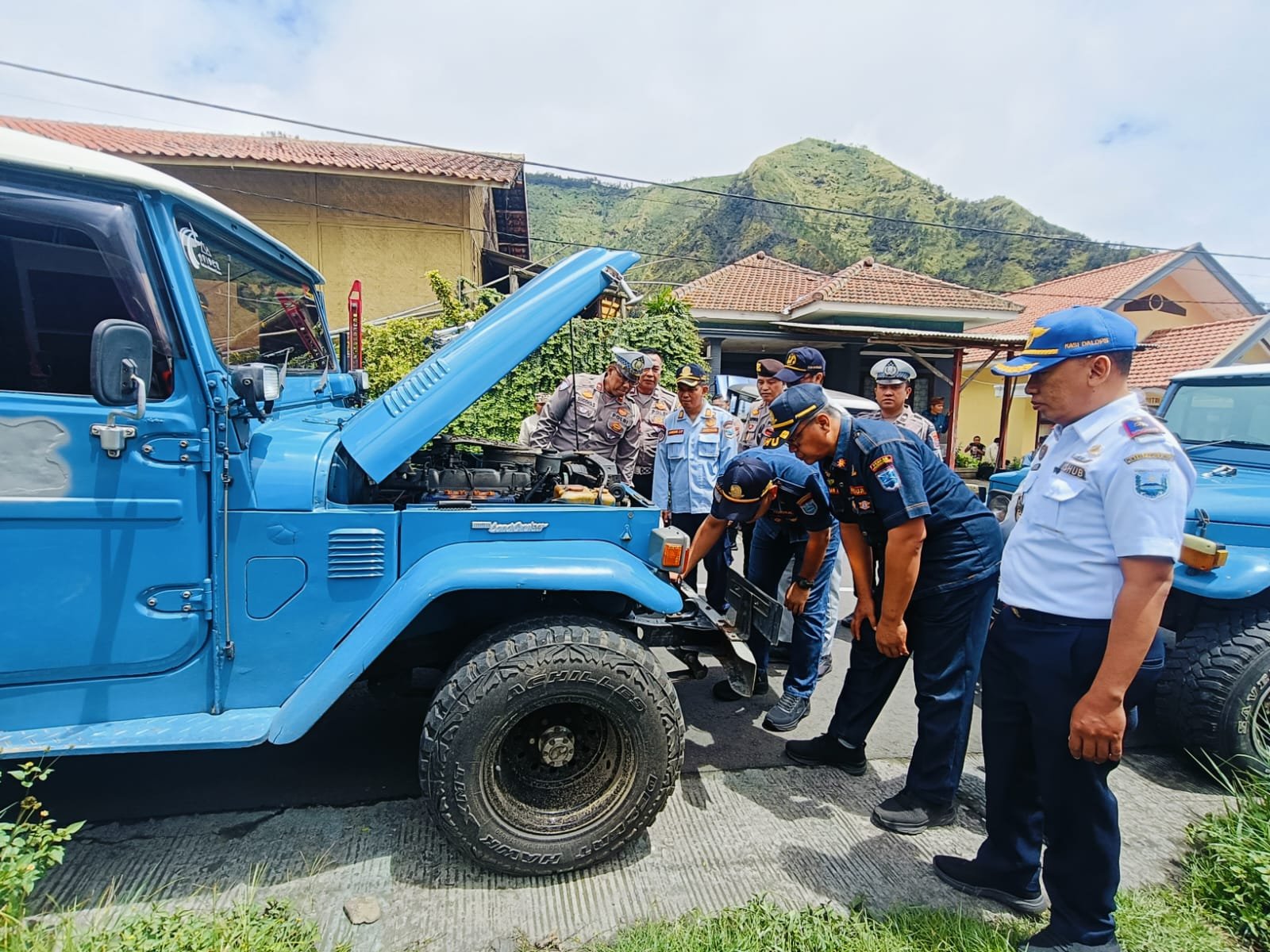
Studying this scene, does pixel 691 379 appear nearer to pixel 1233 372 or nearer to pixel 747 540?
pixel 747 540

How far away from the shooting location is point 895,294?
14.2 metres

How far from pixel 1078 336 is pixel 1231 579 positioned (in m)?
1.92

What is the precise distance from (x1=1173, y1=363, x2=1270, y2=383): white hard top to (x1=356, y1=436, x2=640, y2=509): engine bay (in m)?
3.80

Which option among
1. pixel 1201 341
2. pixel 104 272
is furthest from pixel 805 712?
pixel 1201 341

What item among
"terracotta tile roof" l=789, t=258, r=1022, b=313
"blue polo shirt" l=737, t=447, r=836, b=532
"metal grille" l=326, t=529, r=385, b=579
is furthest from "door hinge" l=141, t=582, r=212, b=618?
"terracotta tile roof" l=789, t=258, r=1022, b=313

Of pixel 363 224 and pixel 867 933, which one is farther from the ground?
pixel 363 224

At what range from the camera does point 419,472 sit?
9.87ft

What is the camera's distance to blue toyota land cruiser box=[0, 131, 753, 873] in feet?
6.18

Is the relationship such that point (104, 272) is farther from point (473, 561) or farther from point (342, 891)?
point (342, 891)

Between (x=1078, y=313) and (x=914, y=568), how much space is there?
1004 millimetres

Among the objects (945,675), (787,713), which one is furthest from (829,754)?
(945,675)

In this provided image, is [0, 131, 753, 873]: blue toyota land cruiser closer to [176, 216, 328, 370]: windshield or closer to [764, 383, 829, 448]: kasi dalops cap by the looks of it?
[176, 216, 328, 370]: windshield

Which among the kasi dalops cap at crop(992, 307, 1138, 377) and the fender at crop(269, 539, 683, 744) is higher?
the kasi dalops cap at crop(992, 307, 1138, 377)

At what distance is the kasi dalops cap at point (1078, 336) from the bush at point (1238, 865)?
1770 mm
